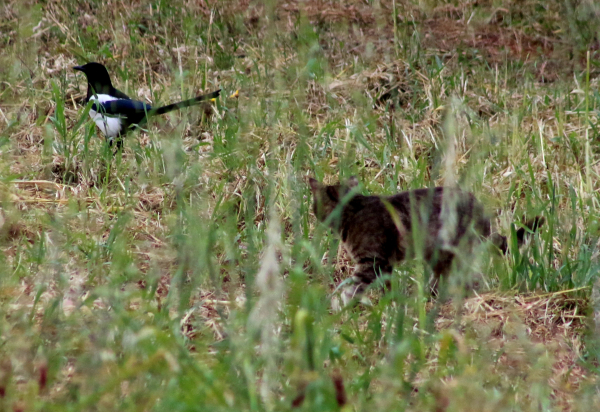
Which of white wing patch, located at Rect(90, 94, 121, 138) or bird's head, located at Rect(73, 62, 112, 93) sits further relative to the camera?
bird's head, located at Rect(73, 62, 112, 93)

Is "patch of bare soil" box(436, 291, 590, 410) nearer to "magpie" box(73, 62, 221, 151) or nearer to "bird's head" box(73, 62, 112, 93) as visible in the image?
"magpie" box(73, 62, 221, 151)

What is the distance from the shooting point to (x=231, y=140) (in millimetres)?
4344

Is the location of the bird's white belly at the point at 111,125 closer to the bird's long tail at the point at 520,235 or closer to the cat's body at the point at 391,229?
the cat's body at the point at 391,229

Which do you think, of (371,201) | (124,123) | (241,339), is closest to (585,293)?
(371,201)

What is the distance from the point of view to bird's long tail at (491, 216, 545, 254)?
327 cm

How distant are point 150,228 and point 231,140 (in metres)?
0.80

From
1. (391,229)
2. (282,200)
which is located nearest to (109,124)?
(282,200)

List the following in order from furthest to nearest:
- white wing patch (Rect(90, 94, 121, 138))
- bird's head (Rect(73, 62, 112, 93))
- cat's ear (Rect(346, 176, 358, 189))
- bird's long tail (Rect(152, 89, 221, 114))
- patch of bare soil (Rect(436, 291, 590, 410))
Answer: bird's head (Rect(73, 62, 112, 93)) < bird's long tail (Rect(152, 89, 221, 114)) < white wing patch (Rect(90, 94, 121, 138)) < cat's ear (Rect(346, 176, 358, 189)) < patch of bare soil (Rect(436, 291, 590, 410))

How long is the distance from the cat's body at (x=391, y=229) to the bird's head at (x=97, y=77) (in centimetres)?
217

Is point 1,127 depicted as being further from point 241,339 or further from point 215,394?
point 215,394

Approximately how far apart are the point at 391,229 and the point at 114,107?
2193 millimetres

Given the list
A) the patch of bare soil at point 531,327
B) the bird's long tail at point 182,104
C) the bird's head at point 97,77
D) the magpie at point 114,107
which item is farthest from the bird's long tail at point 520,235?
the bird's head at point 97,77

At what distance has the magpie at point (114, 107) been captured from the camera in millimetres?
4591

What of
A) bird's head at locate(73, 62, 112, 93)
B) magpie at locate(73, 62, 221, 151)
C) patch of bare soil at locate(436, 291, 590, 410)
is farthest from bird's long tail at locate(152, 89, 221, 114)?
patch of bare soil at locate(436, 291, 590, 410)
